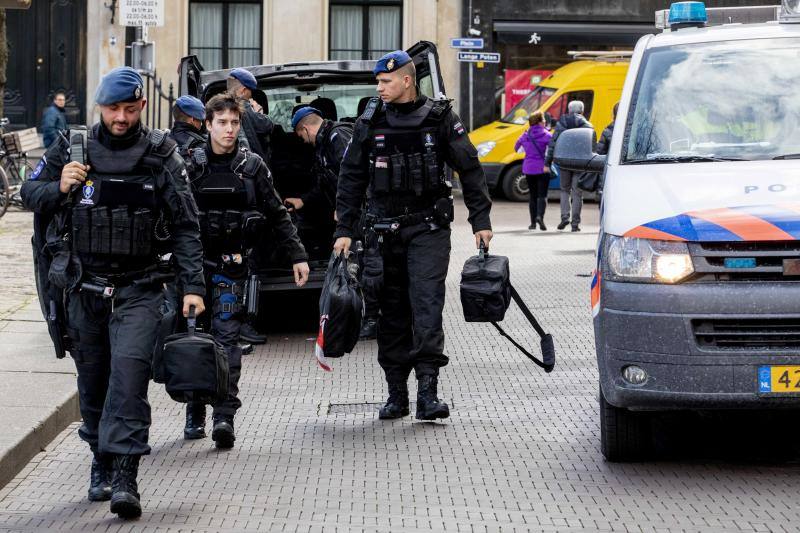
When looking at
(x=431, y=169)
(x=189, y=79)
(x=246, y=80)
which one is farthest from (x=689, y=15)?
(x=189, y=79)

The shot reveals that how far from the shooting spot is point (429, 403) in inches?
318

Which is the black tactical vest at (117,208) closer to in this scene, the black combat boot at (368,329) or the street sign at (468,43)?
the black combat boot at (368,329)

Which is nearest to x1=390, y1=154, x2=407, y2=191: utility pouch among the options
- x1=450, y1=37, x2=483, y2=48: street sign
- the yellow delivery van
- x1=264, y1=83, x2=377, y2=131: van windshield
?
x1=264, y1=83, x2=377, y2=131: van windshield

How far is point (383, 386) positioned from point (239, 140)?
1983 mm

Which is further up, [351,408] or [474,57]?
[474,57]

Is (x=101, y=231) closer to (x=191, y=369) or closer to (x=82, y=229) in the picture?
(x=82, y=229)

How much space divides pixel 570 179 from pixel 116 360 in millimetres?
16277

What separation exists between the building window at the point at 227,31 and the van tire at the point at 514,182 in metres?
7.38

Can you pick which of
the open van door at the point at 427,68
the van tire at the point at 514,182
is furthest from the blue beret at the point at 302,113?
the van tire at the point at 514,182

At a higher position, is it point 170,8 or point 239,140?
point 170,8

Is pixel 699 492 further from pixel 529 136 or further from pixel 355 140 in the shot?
pixel 529 136

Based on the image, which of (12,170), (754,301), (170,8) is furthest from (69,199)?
(170,8)

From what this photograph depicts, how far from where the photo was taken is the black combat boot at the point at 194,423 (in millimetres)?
7840

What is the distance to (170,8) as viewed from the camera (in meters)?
30.8
